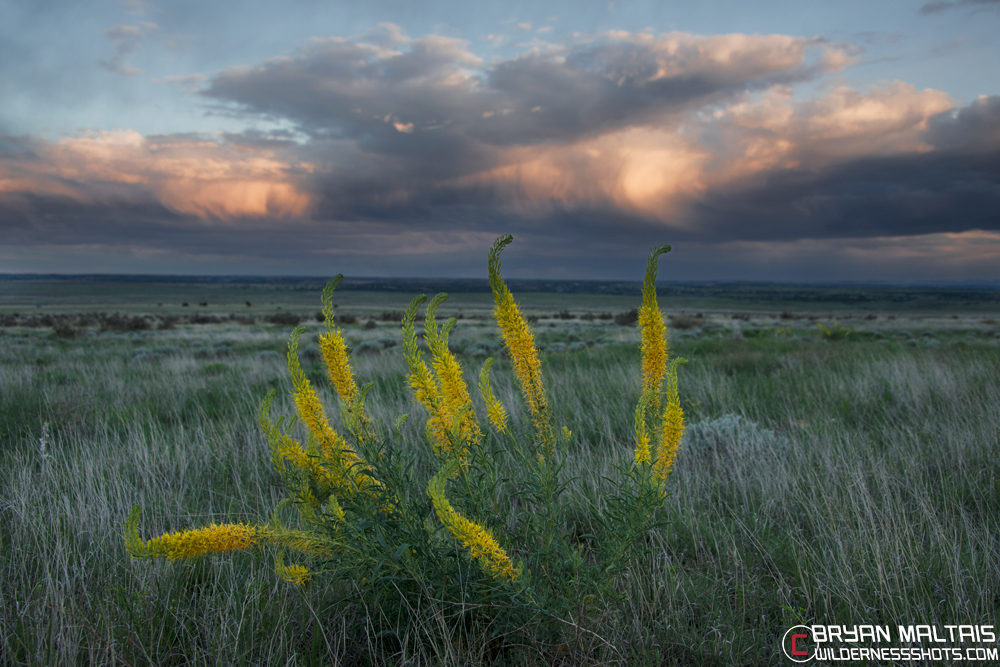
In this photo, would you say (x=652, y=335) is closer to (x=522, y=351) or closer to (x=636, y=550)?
(x=522, y=351)

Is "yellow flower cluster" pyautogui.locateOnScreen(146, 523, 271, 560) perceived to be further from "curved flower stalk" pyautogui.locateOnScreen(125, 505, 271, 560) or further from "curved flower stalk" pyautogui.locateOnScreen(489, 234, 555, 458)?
"curved flower stalk" pyautogui.locateOnScreen(489, 234, 555, 458)

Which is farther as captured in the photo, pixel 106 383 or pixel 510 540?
pixel 106 383

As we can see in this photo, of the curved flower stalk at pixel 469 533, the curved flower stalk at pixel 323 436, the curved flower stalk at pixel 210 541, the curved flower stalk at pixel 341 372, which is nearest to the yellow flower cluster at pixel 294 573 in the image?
the curved flower stalk at pixel 210 541

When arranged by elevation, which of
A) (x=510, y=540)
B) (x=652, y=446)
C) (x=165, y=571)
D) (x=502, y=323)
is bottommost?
(x=165, y=571)

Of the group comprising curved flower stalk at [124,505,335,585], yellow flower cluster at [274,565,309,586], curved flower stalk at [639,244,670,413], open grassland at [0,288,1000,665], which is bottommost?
open grassland at [0,288,1000,665]

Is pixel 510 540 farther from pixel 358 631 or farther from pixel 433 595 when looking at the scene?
pixel 358 631

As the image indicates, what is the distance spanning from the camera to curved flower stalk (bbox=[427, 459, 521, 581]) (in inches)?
59.6

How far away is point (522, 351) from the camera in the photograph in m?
1.85

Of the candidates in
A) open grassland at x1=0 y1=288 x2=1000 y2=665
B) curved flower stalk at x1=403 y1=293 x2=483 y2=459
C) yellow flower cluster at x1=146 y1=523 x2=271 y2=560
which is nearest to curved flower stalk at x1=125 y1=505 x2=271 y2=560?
yellow flower cluster at x1=146 y1=523 x2=271 y2=560

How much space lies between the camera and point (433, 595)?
2277 millimetres

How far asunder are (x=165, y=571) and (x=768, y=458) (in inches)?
182

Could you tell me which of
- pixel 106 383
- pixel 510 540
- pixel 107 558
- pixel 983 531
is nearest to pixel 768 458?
pixel 983 531

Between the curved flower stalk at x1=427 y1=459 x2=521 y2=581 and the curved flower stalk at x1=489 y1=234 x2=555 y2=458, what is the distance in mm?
403

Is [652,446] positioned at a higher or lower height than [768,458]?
Result: higher
